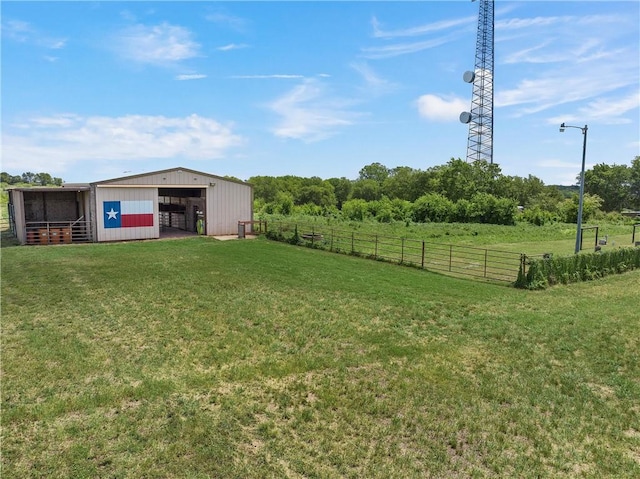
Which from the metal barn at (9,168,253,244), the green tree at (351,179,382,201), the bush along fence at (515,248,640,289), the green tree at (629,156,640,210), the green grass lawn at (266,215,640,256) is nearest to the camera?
the bush along fence at (515,248,640,289)

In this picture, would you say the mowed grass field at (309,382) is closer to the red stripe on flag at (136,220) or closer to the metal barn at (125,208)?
the metal barn at (125,208)

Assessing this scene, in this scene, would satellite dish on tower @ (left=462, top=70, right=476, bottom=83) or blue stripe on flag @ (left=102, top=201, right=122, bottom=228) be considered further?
satellite dish on tower @ (left=462, top=70, right=476, bottom=83)

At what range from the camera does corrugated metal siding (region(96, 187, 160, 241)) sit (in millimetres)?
20719

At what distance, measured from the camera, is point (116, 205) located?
21.2 m

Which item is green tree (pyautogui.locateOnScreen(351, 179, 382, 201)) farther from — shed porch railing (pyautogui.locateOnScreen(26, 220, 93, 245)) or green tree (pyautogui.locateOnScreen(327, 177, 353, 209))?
shed porch railing (pyautogui.locateOnScreen(26, 220, 93, 245))

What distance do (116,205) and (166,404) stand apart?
1798 centimetres

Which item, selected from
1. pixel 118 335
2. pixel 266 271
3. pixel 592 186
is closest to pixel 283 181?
pixel 592 186

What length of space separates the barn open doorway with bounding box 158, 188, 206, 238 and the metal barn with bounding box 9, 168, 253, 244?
66mm

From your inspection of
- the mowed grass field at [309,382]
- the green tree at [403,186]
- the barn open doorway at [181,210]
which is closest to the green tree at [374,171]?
the green tree at [403,186]

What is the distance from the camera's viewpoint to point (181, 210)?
92.7ft

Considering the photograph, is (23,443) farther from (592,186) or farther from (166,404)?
(592,186)

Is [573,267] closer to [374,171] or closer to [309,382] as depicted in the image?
[309,382]

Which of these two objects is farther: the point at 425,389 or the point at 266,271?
the point at 266,271

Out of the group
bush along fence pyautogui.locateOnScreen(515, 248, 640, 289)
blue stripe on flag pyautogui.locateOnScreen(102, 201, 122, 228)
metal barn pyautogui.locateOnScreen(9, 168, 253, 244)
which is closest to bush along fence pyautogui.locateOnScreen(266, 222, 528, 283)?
bush along fence pyautogui.locateOnScreen(515, 248, 640, 289)
